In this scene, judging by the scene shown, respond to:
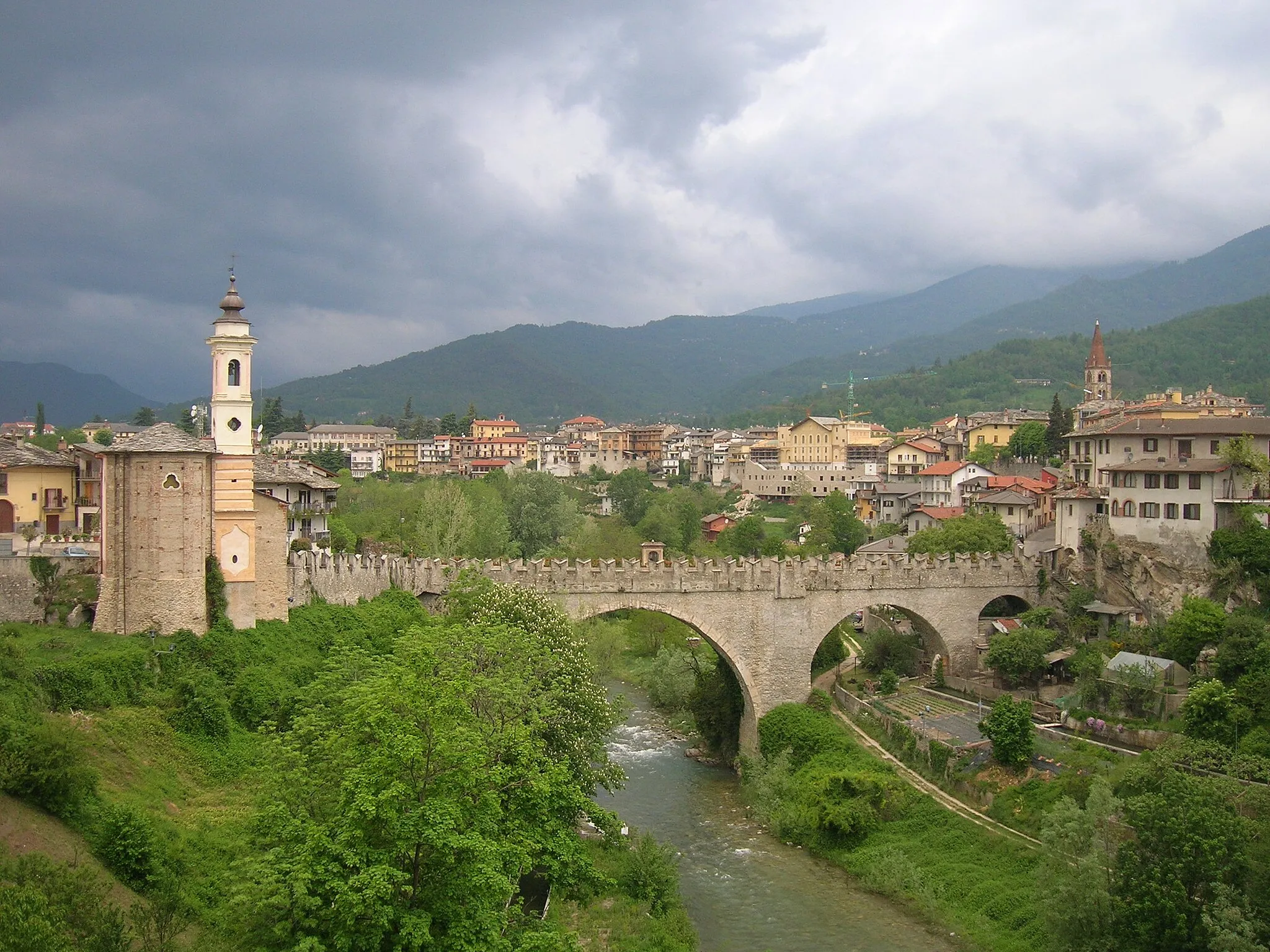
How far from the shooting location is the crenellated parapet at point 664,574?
118 ft

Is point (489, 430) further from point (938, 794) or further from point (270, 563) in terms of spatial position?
point (938, 794)

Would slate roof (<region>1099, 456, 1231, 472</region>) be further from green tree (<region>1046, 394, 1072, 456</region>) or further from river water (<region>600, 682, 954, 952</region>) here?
green tree (<region>1046, 394, 1072, 456</region>)

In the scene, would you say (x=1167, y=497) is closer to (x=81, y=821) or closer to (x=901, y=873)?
(x=901, y=873)

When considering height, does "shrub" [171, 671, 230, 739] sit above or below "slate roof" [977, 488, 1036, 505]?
below

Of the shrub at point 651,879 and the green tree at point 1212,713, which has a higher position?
the green tree at point 1212,713

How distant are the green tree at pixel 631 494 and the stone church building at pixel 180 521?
54.4 m

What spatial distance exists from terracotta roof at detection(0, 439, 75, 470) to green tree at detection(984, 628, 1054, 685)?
32.0 metres

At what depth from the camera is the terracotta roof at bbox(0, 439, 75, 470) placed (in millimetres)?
32000

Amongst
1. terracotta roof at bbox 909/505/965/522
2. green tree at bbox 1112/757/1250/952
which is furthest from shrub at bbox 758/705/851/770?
terracotta roof at bbox 909/505/965/522

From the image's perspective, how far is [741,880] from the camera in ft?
97.3

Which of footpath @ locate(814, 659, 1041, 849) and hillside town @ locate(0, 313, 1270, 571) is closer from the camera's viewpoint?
footpath @ locate(814, 659, 1041, 849)

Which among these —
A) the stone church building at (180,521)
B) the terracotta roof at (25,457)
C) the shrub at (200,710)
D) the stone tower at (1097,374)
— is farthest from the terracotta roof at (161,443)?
the stone tower at (1097,374)

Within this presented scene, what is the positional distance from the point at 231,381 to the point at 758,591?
1956cm

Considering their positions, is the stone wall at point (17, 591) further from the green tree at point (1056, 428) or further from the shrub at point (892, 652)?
the green tree at point (1056, 428)
